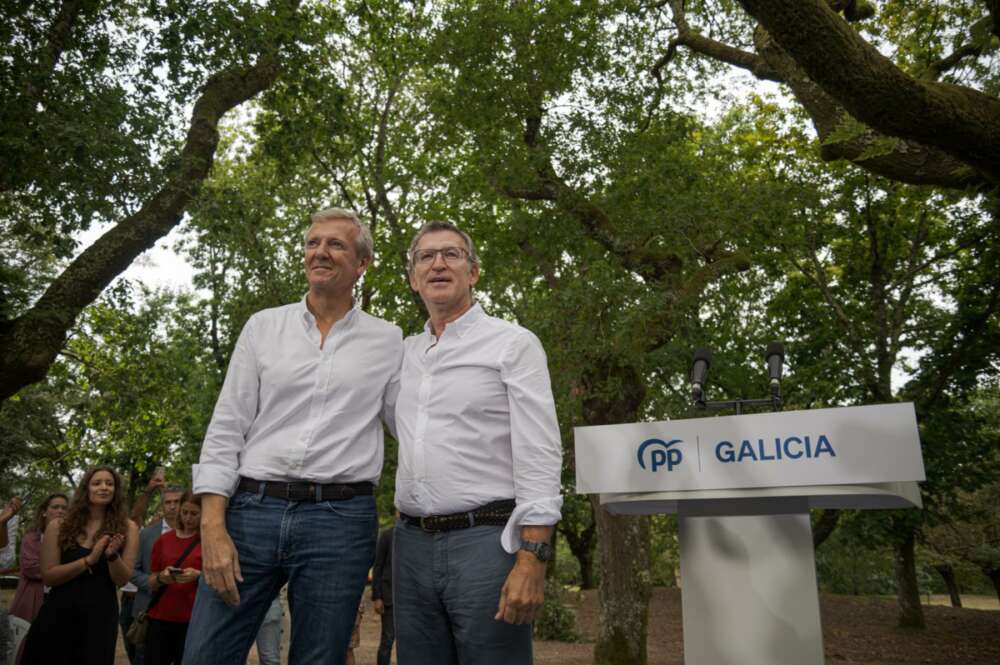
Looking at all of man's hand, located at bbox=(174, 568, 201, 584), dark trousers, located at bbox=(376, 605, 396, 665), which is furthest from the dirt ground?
man's hand, located at bbox=(174, 568, 201, 584)

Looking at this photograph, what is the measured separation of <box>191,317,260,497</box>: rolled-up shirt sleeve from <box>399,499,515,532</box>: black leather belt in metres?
0.66

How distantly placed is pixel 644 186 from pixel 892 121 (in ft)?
20.4

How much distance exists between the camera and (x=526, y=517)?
8.03ft

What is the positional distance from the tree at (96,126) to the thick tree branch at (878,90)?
19.7ft

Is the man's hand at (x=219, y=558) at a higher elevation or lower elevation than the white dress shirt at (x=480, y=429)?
lower

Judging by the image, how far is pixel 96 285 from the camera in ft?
32.1

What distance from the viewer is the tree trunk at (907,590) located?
18.4 meters

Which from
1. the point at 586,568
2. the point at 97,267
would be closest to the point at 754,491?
the point at 97,267

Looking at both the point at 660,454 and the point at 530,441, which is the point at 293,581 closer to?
the point at 530,441

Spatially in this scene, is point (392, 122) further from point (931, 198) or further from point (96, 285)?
point (931, 198)

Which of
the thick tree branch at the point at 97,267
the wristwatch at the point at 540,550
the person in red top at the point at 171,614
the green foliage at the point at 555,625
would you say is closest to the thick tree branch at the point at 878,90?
the wristwatch at the point at 540,550

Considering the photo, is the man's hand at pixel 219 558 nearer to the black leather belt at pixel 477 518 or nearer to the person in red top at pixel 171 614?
the black leather belt at pixel 477 518

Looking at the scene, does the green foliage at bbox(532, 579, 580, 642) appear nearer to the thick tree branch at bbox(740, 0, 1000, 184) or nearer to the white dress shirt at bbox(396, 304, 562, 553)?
the thick tree branch at bbox(740, 0, 1000, 184)

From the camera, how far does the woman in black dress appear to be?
5.18 m
